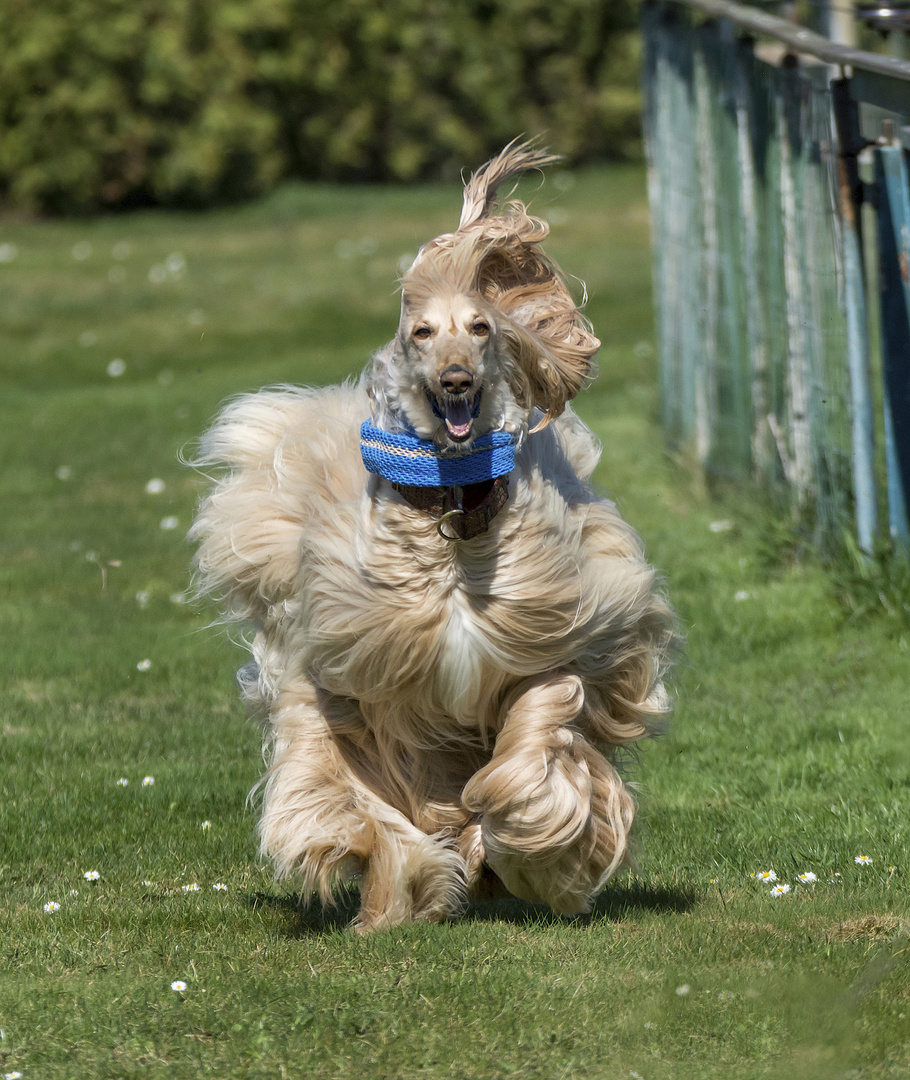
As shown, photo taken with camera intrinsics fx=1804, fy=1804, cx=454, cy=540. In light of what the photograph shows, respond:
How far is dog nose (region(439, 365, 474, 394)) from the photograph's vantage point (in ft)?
12.3

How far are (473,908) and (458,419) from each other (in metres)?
1.46

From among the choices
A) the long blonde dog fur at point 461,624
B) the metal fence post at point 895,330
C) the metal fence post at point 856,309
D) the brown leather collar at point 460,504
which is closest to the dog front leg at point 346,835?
the long blonde dog fur at point 461,624

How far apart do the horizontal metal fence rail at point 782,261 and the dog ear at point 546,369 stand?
2383 millimetres

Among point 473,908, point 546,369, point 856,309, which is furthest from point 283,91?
point 546,369

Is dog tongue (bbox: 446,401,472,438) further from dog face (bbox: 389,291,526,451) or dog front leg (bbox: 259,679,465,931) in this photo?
dog front leg (bbox: 259,679,465,931)

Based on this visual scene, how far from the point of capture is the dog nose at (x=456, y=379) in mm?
3736

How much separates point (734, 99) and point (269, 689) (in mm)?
5153

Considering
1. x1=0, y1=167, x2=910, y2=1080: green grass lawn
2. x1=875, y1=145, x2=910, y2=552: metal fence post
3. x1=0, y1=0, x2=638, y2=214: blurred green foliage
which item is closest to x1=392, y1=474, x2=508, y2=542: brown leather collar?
x1=0, y1=167, x2=910, y2=1080: green grass lawn

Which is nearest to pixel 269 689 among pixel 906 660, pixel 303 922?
pixel 303 922

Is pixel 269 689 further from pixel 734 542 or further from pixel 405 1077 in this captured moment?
pixel 734 542

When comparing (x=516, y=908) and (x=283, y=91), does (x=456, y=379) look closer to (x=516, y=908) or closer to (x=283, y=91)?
(x=516, y=908)

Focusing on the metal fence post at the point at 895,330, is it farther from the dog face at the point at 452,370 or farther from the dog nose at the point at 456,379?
the dog nose at the point at 456,379

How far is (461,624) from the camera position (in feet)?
13.4

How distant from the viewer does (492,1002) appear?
151 inches
